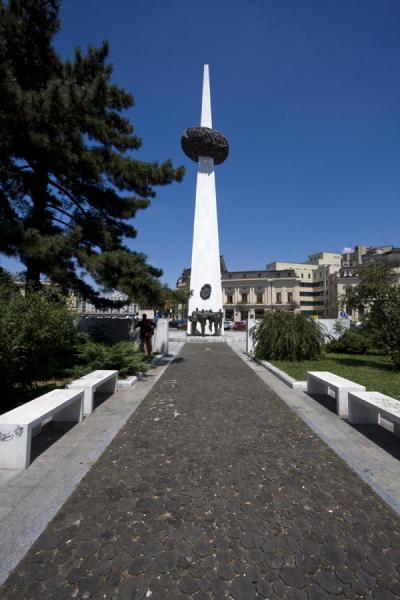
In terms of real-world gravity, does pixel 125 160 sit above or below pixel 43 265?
above

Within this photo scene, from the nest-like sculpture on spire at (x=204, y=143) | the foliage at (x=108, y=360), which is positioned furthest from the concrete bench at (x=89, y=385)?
the nest-like sculpture on spire at (x=204, y=143)

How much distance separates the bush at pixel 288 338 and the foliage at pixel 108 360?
202 inches

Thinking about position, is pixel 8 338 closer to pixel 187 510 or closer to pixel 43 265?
pixel 187 510

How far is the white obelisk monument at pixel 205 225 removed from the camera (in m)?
25.7

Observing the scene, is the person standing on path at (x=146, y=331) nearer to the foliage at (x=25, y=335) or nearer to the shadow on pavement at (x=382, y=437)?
the foliage at (x=25, y=335)

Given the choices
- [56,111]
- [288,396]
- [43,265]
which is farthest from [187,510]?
[56,111]

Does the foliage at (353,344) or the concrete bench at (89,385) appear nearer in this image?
the concrete bench at (89,385)

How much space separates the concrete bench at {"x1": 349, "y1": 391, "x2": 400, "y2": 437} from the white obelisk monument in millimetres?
19986

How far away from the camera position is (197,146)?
86.9 ft

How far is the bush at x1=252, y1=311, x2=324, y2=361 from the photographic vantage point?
11.5 metres

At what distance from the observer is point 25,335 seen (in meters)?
5.38

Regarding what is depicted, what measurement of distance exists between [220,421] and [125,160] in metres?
8.38

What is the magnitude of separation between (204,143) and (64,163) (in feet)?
65.2

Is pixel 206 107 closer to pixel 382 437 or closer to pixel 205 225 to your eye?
pixel 205 225
